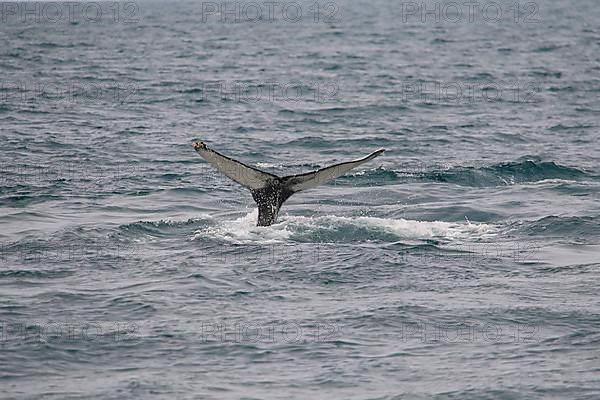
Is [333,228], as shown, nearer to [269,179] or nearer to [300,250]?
[300,250]

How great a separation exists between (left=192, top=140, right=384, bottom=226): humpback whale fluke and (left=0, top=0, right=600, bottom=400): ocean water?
32 cm

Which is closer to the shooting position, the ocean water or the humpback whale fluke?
the ocean water

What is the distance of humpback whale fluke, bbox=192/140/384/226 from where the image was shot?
12617 millimetres

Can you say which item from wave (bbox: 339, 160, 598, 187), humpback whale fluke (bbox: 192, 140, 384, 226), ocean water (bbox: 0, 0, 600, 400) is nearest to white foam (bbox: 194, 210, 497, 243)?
ocean water (bbox: 0, 0, 600, 400)

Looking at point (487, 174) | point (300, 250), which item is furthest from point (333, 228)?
point (487, 174)

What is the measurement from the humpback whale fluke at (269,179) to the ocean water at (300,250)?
12.6 inches

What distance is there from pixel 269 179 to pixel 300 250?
3.01ft

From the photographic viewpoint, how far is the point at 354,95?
33562mm

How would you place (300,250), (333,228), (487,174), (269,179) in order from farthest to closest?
(487,174) < (333,228) < (269,179) < (300,250)

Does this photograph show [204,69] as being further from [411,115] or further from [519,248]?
[519,248]

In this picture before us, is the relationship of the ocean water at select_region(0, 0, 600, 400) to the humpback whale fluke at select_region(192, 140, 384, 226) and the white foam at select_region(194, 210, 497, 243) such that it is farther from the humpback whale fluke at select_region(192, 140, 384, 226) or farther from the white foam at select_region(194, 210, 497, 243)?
the humpback whale fluke at select_region(192, 140, 384, 226)

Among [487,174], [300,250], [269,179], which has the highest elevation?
[269,179]

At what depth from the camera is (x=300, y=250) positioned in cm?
1320

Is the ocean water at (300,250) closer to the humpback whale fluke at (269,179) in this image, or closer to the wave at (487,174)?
the wave at (487,174)
